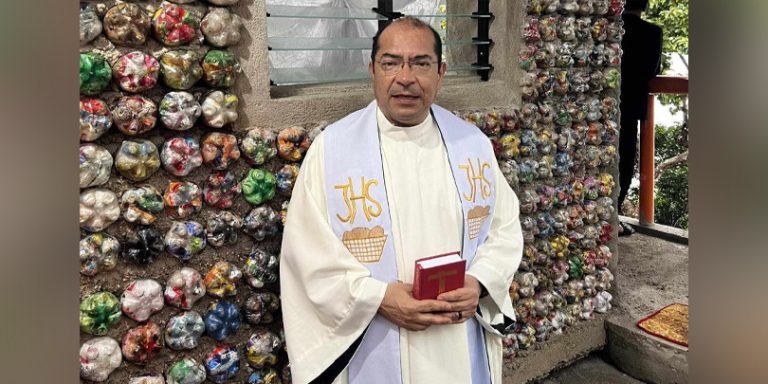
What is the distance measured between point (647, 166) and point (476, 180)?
308 centimetres

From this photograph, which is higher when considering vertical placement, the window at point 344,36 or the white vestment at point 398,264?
the window at point 344,36

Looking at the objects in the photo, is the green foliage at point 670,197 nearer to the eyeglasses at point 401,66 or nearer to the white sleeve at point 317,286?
the eyeglasses at point 401,66

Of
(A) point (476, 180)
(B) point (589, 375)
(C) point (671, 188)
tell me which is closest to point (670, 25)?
(C) point (671, 188)

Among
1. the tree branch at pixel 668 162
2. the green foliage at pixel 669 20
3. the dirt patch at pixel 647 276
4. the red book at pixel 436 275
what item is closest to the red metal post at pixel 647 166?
the dirt patch at pixel 647 276

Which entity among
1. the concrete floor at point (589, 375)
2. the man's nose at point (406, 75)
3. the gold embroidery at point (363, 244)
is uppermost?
the man's nose at point (406, 75)

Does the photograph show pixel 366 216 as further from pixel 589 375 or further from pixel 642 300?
pixel 642 300

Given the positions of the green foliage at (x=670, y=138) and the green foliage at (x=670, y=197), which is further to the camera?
the green foliage at (x=670, y=138)

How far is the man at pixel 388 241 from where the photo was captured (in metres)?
1.99

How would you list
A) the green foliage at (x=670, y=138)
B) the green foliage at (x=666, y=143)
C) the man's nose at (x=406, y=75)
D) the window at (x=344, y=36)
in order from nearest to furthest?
the man's nose at (x=406, y=75) → the window at (x=344, y=36) → the green foliage at (x=670, y=138) → the green foliage at (x=666, y=143)

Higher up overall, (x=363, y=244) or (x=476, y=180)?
(x=476, y=180)

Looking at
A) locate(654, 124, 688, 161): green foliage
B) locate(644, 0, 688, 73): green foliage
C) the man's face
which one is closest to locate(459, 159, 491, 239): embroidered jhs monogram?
the man's face

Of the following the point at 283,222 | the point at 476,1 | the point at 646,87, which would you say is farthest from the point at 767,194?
the point at 646,87

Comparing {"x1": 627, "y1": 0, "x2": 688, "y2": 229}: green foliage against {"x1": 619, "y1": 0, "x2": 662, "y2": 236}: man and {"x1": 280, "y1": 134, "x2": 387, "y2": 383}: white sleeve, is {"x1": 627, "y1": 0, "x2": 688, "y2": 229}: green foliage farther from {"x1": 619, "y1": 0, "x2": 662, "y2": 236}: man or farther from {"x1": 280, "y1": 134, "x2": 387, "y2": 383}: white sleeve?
{"x1": 280, "y1": 134, "x2": 387, "y2": 383}: white sleeve

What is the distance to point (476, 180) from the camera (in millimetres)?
2252
